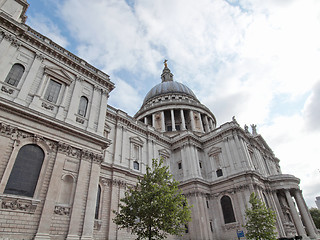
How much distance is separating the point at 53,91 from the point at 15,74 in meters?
3.00

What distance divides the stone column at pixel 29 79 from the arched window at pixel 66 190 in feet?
21.6

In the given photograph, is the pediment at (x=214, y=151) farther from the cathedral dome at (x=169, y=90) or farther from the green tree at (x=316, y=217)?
the green tree at (x=316, y=217)

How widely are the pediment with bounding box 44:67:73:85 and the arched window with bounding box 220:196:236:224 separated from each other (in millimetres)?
24350

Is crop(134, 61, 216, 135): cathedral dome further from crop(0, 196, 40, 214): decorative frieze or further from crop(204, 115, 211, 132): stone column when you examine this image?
crop(0, 196, 40, 214): decorative frieze

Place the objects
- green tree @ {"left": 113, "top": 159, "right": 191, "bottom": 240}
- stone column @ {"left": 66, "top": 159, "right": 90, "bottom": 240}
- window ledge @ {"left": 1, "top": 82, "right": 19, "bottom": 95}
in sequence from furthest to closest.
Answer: window ledge @ {"left": 1, "top": 82, "right": 19, "bottom": 95}, green tree @ {"left": 113, "top": 159, "right": 191, "bottom": 240}, stone column @ {"left": 66, "top": 159, "right": 90, "bottom": 240}

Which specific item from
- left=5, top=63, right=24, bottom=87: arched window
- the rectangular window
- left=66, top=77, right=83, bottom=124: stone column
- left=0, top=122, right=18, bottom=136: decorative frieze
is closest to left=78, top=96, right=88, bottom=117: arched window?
left=66, top=77, right=83, bottom=124: stone column

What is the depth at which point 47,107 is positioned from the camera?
16.9m

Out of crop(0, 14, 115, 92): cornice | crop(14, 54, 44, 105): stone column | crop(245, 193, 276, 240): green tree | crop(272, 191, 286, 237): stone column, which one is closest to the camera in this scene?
crop(14, 54, 44, 105): stone column

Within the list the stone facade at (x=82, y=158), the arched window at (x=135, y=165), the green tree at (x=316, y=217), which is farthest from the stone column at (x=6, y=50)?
the green tree at (x=316, y=217)

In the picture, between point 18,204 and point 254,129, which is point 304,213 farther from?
point 18,204

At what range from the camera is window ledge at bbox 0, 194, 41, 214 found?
39.8ft

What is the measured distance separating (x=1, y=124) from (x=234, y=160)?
26.8 metres

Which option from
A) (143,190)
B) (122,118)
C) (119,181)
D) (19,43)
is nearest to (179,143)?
(122,118)

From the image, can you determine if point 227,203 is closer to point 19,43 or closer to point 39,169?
point 39,169
